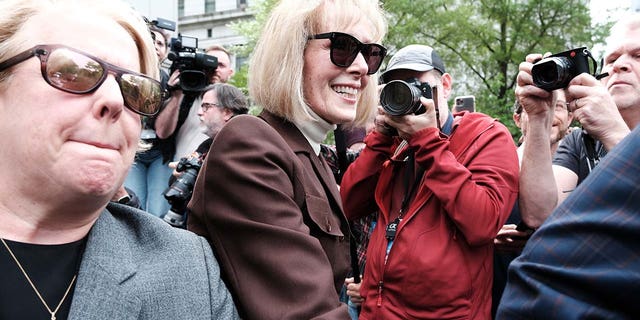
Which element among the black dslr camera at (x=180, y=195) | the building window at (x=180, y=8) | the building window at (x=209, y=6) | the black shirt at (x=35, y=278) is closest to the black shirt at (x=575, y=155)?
the black dslr camera at (x=180, y=195)

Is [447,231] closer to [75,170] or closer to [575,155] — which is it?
[575,155]

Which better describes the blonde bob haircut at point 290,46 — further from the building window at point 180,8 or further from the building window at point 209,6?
the building window at point 180,8

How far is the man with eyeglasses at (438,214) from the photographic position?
2523 mm

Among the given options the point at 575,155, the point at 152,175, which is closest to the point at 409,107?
the point at 575,155

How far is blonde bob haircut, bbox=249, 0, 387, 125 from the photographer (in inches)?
84.5

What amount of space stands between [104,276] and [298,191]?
650 mm

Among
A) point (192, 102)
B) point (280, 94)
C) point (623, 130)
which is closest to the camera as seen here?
point (280, 94)

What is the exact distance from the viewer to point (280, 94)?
2.14m

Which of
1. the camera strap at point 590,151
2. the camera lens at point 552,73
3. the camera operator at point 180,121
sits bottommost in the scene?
the camera operator at point 180,121

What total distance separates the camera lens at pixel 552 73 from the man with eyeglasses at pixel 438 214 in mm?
354

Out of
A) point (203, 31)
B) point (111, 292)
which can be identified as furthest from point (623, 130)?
point (203, 31)

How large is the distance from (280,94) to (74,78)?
32.7 inches

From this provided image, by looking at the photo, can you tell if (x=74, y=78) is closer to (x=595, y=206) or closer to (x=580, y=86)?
(x=595, y=206)

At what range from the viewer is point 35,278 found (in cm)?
151
